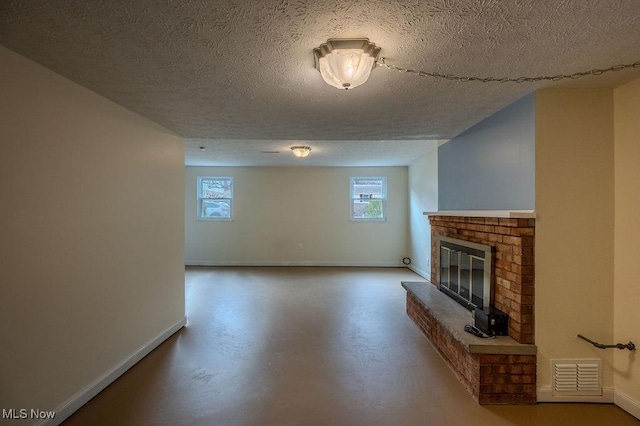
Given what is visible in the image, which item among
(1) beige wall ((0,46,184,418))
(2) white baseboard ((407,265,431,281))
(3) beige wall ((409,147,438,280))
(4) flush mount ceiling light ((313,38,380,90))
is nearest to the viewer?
(4) flush mount ceiling light ((313,38,380,90))

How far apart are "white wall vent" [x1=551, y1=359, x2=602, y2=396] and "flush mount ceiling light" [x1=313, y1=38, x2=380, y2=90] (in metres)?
2.35

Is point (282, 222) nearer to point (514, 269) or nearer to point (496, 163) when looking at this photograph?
point (496, 163)

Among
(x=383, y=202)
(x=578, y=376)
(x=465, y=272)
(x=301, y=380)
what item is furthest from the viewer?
(x=383, y=202)

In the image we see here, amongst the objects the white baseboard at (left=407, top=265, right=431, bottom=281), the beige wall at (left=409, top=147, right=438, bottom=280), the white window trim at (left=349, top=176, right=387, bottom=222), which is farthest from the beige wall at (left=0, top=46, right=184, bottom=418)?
the white window trim at (left=349, top=176, right=387, bottom=222)

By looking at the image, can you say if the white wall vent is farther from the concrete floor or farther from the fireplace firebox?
the fireplace firebox

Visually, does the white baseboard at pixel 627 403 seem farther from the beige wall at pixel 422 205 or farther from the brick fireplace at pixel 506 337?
the beige wall at pixel 422 205

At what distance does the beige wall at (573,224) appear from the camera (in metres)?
2.18

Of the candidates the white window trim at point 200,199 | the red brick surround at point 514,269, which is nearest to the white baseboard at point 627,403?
the red brick surround at point 514,269

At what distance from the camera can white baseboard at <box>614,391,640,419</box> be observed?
2.02m

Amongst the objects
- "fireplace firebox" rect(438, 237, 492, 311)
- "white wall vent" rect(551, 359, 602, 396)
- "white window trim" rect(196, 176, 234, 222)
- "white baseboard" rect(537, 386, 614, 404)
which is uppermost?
"white window trim" rect(196, 176, 234, 222)

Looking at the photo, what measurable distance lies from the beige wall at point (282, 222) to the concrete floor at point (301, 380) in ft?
10.4

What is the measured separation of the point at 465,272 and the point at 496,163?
1087 mm

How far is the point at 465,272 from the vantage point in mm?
3068

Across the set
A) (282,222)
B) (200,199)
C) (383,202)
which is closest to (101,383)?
(282,222)
